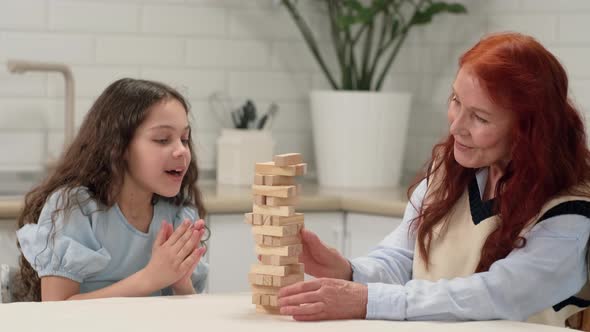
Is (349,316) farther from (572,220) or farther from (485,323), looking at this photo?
(572,220)

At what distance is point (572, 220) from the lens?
204cm

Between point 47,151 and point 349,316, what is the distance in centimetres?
213

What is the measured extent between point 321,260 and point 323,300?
0.29m

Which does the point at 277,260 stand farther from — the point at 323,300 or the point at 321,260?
the point at 321,260

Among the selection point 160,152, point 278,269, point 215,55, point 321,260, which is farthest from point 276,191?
point 215,55

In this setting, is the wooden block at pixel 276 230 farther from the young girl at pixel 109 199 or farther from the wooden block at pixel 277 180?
the young girl at pixel 109 199

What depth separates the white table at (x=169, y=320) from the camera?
1.82 metres

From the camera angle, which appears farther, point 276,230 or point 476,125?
point 476,125

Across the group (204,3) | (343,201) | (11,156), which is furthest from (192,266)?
(204,3)

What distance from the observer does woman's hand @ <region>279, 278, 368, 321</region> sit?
1.92 m

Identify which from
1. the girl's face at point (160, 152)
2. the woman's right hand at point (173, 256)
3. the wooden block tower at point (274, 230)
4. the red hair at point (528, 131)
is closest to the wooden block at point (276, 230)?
the wooden block tower at point (274, 230)

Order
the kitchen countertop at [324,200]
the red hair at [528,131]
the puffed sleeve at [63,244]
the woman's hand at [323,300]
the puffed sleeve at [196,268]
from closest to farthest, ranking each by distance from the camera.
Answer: the woman's hand at [323,300], the red hair at [528,131], the puffed sleeve at [63,244], the puffed sleeve at [196,268], the kitchen countertop at [324,200]

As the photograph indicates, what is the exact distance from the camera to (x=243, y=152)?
155 inches

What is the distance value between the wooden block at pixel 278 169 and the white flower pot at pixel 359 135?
194cm
